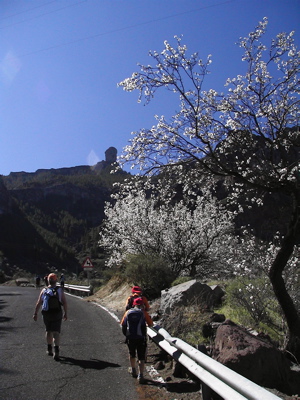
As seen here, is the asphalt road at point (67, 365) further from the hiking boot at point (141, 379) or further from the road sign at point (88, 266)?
the road sign at point (88, 266)

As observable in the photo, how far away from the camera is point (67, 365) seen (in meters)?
6.61

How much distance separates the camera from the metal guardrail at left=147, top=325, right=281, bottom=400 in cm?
335

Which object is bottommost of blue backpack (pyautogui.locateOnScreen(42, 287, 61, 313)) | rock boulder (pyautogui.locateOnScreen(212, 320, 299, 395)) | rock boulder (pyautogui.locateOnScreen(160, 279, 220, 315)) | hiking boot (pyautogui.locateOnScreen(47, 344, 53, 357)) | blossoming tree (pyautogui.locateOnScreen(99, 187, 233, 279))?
hiking boot (pyautogui.locateOnScreen(47, 344, 53, 357))

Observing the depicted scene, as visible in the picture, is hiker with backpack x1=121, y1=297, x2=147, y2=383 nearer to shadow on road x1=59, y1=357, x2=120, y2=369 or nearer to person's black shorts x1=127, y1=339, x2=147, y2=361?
person's black shorts x1=127, y1=339, x2=147, y2=361

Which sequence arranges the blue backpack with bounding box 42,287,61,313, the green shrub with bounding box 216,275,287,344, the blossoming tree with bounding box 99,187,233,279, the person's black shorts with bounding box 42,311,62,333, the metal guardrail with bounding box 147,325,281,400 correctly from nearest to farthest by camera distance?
the metal guardrail with bounding box 147,325,281,400 → the person's black shorts with bounding box 42,311,62,333 → the blue backpack with bounding box 42,287,61,313 → the green shrub with bounding box 216,275,287,344 → the blossoming tree with bounding box 99,187,233,279

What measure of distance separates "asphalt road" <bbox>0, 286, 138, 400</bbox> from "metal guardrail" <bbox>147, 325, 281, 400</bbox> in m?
0.84

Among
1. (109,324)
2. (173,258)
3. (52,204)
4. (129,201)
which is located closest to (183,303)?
(109,324)

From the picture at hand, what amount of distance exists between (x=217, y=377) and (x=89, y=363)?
10.5 ft

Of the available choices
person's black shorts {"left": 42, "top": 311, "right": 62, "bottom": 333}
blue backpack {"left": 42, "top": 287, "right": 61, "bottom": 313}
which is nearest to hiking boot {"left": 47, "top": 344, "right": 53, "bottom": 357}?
person's black shorts {"left": 42, "top": 311, "right": 62, "bottom": 333}

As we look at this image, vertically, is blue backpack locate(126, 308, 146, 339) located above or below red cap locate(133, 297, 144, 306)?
below

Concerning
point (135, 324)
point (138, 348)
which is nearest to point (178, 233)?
point (135, 324)

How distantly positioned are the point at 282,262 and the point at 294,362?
1657 millimetres

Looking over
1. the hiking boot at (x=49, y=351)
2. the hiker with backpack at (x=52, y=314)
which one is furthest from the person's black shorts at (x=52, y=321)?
the hiking boot at (x=49, y=351)

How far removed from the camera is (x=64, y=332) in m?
9.84
